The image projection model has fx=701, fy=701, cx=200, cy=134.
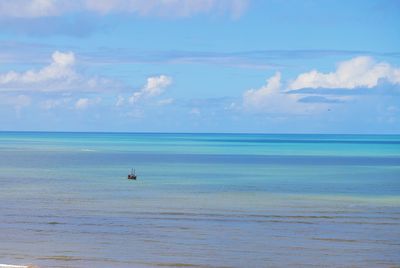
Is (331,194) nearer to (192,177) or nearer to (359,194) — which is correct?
(359,194)

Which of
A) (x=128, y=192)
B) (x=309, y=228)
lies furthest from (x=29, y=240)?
(x=128, y=192)

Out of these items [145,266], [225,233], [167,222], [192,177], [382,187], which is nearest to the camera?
[145,266]

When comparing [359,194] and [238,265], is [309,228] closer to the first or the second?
[238,265]

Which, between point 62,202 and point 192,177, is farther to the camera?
point 192,177

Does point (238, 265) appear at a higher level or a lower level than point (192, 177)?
lower

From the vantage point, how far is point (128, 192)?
125 ft

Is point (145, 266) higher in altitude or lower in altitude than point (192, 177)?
lower

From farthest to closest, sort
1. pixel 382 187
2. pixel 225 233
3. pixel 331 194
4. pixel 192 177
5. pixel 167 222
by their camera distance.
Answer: pixel 192 177, pixel 382 187, pixel 331 194, pixel 167 222, pixel 225 233

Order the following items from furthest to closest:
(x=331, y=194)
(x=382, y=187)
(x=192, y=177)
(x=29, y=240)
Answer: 1. (x=192, y=177)
2. (x=382, y=187)
3. (x=331, y=194)
4. (x=29, y=240)

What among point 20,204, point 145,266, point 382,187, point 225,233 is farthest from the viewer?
point 382,187

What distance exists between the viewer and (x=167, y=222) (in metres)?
25.9

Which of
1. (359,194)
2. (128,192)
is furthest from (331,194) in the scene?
(128,192)

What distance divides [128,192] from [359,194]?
1246cm

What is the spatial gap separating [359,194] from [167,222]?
15313mm
